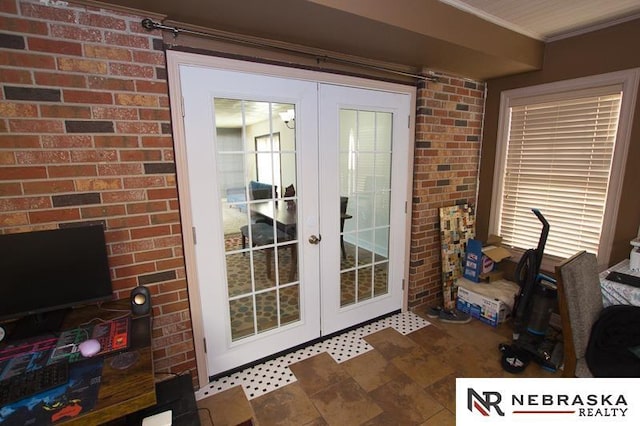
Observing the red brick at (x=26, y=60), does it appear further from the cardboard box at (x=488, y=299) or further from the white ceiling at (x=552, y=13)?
the cardboard box at (x=488, y=299)

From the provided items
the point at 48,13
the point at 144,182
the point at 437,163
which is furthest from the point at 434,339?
the point at 48,13

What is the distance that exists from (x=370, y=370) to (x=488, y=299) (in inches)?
50.1

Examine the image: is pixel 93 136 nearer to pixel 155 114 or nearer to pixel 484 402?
pixel 155 114

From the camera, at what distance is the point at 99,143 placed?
148cm

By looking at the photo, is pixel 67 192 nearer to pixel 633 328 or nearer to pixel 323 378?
pixel 323 378

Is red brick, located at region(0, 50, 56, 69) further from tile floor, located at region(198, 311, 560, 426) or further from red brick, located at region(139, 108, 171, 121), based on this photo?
tile floor, located at region(198, 311, 560, 426)

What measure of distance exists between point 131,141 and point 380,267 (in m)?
2.07

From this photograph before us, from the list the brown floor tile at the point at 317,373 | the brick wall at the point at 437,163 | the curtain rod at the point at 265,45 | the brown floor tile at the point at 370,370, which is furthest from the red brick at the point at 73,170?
the brick wall at the point at 437,163

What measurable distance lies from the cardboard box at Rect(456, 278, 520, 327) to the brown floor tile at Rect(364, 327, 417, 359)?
75 centimetres

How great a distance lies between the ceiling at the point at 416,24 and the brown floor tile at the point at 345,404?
217cm

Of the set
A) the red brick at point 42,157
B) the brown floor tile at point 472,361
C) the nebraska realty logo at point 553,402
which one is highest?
the red brick at point 42,157

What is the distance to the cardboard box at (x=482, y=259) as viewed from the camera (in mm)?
2752

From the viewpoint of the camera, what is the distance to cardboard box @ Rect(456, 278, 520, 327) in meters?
2.59

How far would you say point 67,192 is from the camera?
144cm
